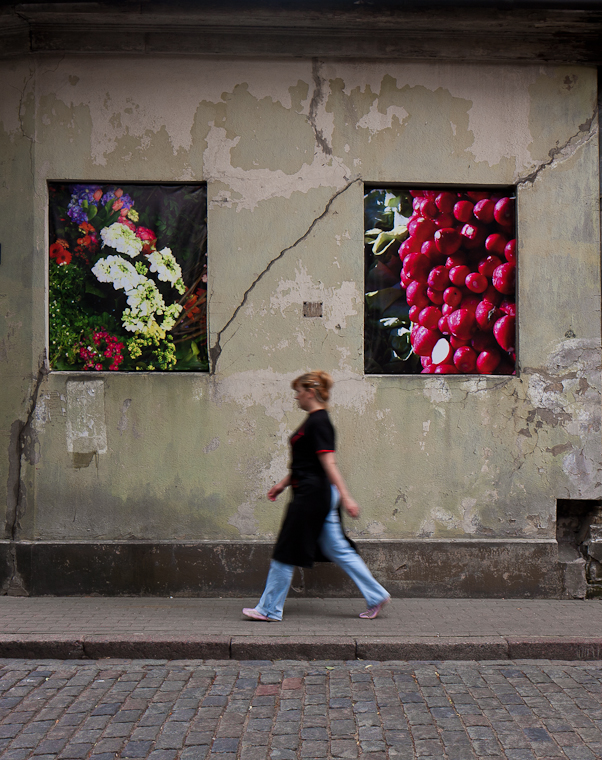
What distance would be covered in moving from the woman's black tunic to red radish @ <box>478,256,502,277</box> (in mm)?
2358

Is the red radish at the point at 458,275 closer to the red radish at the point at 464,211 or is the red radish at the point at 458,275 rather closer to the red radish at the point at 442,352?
the red radish at the point at 464,211

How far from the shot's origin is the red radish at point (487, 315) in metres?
6.62

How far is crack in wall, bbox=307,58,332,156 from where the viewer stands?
645cm

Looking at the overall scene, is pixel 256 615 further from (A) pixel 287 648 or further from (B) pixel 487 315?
(B) pixel 487 315

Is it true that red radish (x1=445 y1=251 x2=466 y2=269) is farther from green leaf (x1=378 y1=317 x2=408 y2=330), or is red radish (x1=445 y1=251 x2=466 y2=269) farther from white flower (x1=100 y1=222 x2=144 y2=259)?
white flower (x1=100 y1=222 x2=144 y2=259)

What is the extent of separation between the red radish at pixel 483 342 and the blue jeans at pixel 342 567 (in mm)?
2172

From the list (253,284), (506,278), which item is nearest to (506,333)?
(506,278)

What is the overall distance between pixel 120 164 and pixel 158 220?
58 centimetres

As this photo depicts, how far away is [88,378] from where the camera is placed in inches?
250

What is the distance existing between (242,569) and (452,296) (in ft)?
10.2

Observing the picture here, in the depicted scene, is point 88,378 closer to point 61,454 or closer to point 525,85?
point 61,454

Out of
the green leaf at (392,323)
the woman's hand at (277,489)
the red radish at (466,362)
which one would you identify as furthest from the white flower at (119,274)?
the red radish at (466,362)

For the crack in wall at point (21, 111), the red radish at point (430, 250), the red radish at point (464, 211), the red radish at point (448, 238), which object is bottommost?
the red radish at point (430, 250)

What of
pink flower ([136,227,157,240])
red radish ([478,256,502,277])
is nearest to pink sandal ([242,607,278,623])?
pink flower ([136,227,157,240])
